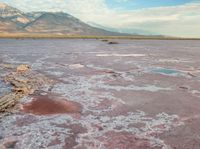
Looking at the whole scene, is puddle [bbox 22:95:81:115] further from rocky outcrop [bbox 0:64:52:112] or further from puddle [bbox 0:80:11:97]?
puddle [bbox 0:80:11:97]

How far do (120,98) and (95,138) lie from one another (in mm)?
10966

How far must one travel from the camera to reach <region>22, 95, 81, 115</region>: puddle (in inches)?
930

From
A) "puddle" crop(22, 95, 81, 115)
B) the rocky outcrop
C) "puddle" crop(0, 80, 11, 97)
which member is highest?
the rocky outcrop

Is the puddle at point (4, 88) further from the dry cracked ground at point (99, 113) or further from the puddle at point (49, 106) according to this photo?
the puddle at point (49, 106)

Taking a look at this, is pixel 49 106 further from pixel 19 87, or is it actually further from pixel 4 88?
pixel 4 88

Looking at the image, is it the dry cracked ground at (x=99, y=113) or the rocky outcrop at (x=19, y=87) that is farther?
the rocky outcrop at (x=19, y=87)

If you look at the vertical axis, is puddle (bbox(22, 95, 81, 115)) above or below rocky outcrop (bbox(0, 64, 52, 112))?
below

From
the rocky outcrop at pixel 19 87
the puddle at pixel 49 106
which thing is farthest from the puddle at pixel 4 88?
the puddle at pixel 49 106

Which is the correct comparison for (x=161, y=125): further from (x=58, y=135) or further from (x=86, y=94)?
(x=86, y=94)

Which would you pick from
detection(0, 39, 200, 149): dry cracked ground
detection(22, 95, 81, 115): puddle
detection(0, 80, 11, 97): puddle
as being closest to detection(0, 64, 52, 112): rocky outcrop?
detection(0, 39, 200, 149): dry cracked ground

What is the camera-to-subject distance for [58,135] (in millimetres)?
18562

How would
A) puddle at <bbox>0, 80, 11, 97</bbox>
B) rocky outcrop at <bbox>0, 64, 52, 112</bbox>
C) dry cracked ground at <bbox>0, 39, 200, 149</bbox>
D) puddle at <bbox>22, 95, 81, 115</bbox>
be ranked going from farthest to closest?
puddle at <bbox>0, 80, 11, 97</bbox>
rocky outcrop at <bbox>0, 64, 52, 112</bbox>
puddle at <bbox>22, 95, 81, 115</bbox>
dry cracked ground at <bbox>0, 39, 200, 149</bbox>

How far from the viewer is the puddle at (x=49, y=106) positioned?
23614mm

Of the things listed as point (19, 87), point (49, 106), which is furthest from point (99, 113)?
point (19, 87)
